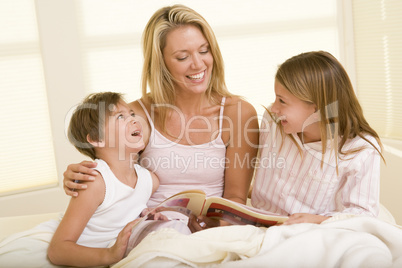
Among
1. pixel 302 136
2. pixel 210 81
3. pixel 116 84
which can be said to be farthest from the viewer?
pixel 116 84

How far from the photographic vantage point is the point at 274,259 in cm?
120

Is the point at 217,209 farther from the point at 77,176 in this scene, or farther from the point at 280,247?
the point at 77,176

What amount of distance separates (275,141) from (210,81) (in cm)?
37

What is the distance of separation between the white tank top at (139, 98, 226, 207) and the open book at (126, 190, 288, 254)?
9.5 inches

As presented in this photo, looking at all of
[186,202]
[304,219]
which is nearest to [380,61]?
[304,219]

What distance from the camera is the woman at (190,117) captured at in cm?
181

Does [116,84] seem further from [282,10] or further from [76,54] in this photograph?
[282,10]

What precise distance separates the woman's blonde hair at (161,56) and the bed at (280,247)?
2.22 ft

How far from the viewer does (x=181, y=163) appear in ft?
5.99

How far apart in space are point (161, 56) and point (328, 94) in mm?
669

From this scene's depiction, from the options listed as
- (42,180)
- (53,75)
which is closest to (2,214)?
(42,180)

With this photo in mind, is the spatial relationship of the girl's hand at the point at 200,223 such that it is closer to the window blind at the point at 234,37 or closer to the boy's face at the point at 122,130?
the boy's face at the point at 122,130

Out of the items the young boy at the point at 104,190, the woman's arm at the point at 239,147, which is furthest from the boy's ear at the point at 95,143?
the woman's arm at the point at 239,147

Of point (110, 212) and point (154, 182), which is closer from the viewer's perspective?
point (110, 212)
